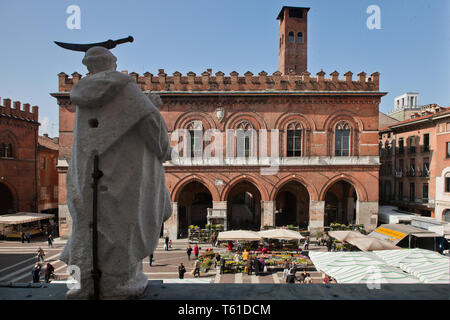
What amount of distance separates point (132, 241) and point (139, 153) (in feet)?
2.64

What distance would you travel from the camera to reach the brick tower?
91.3 feet

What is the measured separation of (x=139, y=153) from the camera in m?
2.54

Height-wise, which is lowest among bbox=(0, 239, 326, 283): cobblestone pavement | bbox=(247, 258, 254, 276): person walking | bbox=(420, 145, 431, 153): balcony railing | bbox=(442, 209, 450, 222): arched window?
bbox=(0, 239, 326, 283): cobblestone pavement

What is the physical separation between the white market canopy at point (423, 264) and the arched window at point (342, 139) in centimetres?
1052

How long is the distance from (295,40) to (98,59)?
29.0 m

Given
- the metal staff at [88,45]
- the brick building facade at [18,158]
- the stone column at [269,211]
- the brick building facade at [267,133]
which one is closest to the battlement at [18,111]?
the brick building facade at [18,158]

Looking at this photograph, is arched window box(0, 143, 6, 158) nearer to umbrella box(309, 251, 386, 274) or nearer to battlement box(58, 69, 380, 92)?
battlement box(58, 69, 380, 92)

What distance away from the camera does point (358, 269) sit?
7.50 m

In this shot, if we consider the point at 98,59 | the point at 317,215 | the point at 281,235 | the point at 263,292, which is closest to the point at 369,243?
the point at 281,235

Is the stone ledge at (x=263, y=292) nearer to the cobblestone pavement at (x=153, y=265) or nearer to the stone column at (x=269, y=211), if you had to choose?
the cobblestone pavement at (x=153, y=265)

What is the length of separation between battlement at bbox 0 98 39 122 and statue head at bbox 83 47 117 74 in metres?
23.3

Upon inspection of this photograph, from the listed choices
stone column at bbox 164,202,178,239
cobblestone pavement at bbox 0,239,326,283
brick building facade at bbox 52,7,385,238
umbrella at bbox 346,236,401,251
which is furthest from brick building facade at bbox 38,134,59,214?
umbrella at bbox 346,236,401,251

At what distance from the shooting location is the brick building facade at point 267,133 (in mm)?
18266
